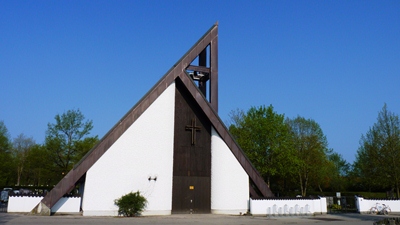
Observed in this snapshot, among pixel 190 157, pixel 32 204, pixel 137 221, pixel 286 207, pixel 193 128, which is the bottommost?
pixel 137 221

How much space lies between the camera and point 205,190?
23.1 meters

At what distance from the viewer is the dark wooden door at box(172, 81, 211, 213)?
2258cm

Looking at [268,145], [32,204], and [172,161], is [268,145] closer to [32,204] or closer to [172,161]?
[172,161]

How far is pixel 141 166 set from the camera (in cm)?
2161

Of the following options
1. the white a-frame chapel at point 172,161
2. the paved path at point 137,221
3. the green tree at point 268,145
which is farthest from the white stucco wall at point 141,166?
the green tree at point 268,145

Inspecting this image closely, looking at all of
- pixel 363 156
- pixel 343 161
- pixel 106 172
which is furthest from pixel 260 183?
pixel 343 161

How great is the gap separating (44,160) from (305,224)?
4067 centimetres

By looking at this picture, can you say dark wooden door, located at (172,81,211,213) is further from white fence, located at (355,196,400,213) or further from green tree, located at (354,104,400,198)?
green tree, located at (354,104,400,198)

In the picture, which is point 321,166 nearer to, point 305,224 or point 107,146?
point 305,224

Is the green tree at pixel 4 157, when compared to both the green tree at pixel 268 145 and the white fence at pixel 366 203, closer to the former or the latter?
the green tree at pixel 268 145

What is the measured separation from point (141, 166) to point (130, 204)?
2514 millimetres

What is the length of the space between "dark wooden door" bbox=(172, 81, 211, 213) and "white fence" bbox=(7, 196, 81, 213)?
6.23 metres

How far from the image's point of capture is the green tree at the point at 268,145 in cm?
4369

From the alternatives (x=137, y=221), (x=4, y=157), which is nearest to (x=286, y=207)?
(x=137, y=221)
